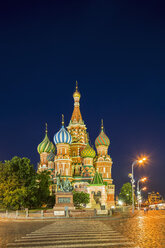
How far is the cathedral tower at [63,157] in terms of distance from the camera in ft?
202

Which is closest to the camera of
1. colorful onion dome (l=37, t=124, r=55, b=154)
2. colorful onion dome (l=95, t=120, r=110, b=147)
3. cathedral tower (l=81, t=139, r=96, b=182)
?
cathedral tower (l=81, t=139, r=96, b=182)

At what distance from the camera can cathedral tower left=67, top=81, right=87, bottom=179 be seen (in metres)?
68.4

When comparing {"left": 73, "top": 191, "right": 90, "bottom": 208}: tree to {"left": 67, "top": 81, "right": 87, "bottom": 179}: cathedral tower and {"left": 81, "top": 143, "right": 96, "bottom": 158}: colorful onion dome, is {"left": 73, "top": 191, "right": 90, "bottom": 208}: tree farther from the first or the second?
{"left": 81, "top": 143, "right": 96, "bottom": 158}: colorful onion dome

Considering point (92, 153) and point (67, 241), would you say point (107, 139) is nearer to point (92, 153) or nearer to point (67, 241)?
point (92, 153)

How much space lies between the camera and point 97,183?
57656 mm

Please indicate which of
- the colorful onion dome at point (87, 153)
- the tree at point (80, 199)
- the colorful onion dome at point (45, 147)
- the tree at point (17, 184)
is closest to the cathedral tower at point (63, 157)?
the colorful onion dome at point (87, 153)

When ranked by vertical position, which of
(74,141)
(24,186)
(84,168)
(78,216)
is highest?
(74,141)

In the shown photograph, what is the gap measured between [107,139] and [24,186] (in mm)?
38690

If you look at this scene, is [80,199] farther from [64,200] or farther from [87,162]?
[87,162]

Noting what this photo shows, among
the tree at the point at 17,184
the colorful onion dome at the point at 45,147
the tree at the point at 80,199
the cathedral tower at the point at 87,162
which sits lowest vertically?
the tree at the point at 80,199

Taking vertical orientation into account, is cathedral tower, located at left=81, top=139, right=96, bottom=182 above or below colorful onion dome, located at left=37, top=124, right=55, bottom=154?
below

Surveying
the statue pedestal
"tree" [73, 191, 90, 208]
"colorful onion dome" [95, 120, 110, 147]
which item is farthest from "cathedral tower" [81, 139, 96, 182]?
the statue pedestal

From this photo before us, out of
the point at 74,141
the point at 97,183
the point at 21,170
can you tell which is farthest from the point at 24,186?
the point at 74,141

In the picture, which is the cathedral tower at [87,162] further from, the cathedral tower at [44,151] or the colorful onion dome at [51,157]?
the cathedral tower at [44,151]
